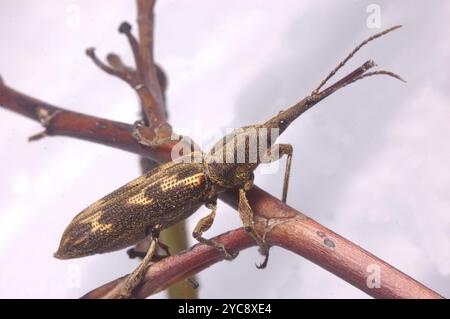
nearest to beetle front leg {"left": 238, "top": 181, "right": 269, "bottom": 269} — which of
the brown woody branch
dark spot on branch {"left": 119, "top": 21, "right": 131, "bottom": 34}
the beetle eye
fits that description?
the brown woody branch

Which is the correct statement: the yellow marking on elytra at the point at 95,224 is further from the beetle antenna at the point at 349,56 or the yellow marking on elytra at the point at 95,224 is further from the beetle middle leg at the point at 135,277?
the beetle antenna at the point at 349,56

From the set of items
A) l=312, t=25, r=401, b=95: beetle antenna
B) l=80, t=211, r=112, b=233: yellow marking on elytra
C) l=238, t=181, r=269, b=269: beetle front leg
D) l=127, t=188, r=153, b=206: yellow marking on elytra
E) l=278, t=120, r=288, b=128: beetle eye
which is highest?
l=312, t=25, r=401, b=95: beetle antenna

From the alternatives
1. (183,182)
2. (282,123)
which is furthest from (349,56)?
(183,182)

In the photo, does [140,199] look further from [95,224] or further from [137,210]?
[95,224]

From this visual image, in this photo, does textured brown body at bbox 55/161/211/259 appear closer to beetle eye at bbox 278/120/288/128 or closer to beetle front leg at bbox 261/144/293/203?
beetle front leg at bbox 261/144/293/203
